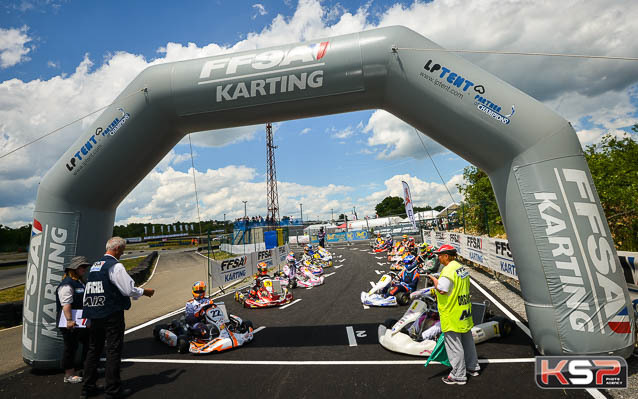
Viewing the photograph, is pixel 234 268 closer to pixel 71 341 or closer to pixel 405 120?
pixel 71 341

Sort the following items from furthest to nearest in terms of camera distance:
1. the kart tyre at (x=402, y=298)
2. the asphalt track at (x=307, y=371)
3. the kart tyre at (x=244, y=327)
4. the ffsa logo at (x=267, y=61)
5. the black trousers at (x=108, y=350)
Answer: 1. the kart tyre at (x=402, y=298)
2. the kart tyre at (x=244, y=327)
3. the ffsa logo at (x=267, y=61)
4. the black trousers at (x=108, y=350)
5. the asphalt track at (x=307, y=371)

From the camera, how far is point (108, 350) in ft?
15.2

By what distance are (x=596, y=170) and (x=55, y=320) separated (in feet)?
63.0

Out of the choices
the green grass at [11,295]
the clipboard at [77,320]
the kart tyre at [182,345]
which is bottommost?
the kart tyre at [182,345]

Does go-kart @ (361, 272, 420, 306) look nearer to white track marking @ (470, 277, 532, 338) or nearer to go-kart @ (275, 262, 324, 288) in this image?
white track marking @ (470, 277, 532, 338)

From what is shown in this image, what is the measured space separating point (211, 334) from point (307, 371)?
2.52 m

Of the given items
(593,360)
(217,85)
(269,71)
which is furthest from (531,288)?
(217,85)

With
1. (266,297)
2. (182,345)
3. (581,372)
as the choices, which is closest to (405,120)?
(581,372)

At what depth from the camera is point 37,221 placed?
612 cm

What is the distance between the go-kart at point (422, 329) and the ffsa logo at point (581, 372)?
7.54 feet

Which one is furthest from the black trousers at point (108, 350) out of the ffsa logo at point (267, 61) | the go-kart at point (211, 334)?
the ffsa logo at point (267, 61)

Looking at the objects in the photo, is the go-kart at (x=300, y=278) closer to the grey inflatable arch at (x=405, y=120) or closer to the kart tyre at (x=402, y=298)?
the kart tyre at (x=402, y=298)

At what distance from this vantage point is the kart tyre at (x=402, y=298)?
9.24 metres

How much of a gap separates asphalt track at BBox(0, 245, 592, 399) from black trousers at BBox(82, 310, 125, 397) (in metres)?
0.50
